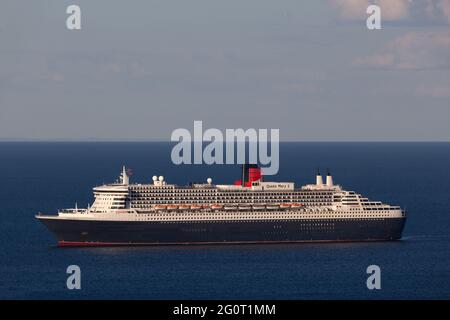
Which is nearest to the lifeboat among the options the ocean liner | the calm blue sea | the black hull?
the ocean liner

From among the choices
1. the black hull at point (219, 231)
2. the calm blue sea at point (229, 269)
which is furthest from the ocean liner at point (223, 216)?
→ the calm blue sea at point (229, 269)

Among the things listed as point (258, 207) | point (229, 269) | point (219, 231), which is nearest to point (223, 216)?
point (219, 231)

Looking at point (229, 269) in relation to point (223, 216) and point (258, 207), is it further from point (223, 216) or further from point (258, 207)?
point (258, 207)

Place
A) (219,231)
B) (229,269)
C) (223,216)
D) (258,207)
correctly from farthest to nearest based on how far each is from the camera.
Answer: (258,207) < (223,216) < (219,231) < (229,269)

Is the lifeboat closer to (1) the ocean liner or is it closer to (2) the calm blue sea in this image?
(1) the ocean liner

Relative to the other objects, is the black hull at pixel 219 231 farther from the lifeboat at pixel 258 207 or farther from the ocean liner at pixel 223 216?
the lifeboat at pixel 258 207

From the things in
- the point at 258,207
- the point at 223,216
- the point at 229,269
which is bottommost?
the point at 229,269

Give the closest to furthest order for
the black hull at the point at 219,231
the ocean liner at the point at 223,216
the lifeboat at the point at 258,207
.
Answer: the black hull at the point at 219,231, the ocean liner at the point at 223,216, the lifeboat at the point at 258,207
